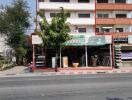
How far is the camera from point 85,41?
44125 millimetres

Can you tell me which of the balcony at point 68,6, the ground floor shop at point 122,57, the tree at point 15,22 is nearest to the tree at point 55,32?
the ground floor shop at point 122,57

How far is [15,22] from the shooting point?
68250 mm

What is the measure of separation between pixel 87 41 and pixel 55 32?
14.9 feet

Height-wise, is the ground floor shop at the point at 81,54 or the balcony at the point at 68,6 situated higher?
the balcony at the point at 68,6

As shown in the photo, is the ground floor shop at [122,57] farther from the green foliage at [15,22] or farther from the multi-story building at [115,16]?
the green foliage at [15,22]

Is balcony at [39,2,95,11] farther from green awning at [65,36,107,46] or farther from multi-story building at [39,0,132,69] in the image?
green awning at [65,36,107,46]

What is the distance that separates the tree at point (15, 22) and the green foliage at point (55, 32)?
2553 centimetres

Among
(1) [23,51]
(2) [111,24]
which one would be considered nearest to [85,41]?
(1) [23,51]

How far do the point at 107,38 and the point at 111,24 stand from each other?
32553 mm

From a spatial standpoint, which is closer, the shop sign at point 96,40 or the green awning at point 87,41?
the green awning at point 87,41

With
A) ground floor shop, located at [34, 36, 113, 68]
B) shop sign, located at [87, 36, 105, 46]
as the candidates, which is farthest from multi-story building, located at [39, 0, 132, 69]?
shop sign, located at [87, 36, 105, 46]

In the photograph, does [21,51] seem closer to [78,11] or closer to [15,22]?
[15,22]

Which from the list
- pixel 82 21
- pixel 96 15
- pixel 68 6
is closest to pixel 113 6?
pixel 96 15

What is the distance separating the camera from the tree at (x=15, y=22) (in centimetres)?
6719
